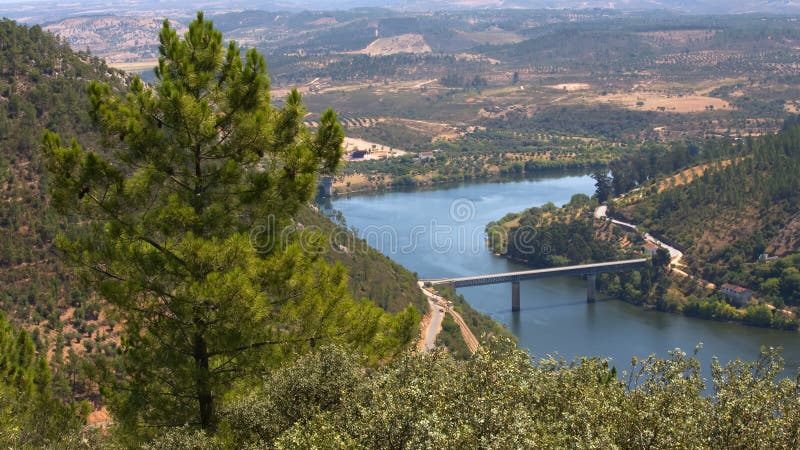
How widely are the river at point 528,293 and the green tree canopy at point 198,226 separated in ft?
90.8

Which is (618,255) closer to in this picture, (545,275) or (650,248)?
(650,248)

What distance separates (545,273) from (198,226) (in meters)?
43.4

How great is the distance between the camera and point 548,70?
15350 centimetres

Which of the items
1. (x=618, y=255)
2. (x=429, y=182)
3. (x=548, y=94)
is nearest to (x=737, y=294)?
(x=618, y=255)

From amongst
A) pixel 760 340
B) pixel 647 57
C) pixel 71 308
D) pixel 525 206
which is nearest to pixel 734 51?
pixel 647 57

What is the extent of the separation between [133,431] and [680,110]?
11138 centimetres

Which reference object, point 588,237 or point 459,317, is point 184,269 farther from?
point 588,237

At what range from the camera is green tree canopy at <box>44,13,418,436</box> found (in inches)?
378

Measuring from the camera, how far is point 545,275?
52.1 meters

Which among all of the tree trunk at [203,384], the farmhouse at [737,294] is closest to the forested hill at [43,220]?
the tree trunk at [203,384]

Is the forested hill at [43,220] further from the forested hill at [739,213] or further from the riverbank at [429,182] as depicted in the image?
the riverbank at [429,182]

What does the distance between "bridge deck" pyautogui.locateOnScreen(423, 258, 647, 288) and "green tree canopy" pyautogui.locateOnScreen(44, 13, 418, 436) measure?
3669cm

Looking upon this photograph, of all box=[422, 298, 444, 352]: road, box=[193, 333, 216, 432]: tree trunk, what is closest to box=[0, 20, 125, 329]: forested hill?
box=[193, 333, 216, 432]: tree trunk

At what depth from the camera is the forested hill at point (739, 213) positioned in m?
50.0
